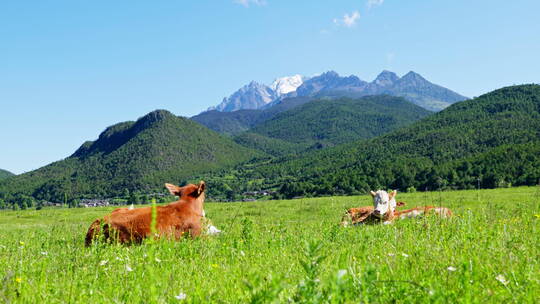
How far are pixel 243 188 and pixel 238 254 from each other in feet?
569

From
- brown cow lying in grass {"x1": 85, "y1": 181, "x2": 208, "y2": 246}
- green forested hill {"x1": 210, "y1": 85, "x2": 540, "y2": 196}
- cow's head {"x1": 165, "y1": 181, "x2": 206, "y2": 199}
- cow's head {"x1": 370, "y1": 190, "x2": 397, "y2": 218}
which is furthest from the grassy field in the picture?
green forested hill {"x1": 210, "y1": 85, "x2": 540, "y2": 196}

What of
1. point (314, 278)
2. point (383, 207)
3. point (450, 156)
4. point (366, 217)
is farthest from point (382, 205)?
point (450, 156)

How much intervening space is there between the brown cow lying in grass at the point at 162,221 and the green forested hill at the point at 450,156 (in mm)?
25663

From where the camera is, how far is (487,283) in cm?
335

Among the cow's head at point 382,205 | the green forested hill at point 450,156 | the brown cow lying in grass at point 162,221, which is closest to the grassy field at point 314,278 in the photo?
the brown cow lying in grass at point 162,221

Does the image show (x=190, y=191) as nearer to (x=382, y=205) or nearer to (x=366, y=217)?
(x=366, y=217)

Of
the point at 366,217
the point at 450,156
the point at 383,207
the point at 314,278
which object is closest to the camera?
the point at 314,278

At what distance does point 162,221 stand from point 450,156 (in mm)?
137457

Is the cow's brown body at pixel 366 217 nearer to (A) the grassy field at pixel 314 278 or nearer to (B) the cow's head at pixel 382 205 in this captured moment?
(B) the cow's head at pixel 382 205

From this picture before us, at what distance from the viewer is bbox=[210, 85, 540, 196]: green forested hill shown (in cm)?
8281

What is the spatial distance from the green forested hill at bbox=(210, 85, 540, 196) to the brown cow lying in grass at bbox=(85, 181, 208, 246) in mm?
25663

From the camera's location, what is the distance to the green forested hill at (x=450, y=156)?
8281cm

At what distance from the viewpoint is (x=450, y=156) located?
131 metres

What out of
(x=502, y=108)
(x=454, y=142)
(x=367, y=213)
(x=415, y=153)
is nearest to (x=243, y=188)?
(x=415, y=153)
